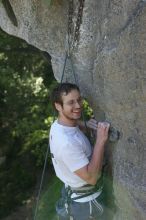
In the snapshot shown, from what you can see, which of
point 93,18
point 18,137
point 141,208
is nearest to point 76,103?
point 93,18

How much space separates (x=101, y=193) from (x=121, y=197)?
0.63 ft

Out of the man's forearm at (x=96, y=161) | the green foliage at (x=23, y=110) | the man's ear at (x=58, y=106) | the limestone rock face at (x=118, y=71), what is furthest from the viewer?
the green foliage at (x=23, y=110)

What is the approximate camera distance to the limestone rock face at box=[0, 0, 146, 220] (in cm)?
338

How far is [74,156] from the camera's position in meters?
3.62

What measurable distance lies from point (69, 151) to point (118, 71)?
2.03ft

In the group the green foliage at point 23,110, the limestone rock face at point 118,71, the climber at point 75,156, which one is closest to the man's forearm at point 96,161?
the climber at point 75,156

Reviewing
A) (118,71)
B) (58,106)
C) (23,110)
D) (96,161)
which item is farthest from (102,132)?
(23,110)

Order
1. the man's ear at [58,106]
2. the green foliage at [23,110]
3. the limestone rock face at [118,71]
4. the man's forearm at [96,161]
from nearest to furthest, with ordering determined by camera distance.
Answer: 1. the limestone rock face at [118,71]
2. the man's forearm at [96,161]
3. the man's ear at [58,106]
4. the green foliage at [23,110]

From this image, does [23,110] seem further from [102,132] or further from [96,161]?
[96,161]

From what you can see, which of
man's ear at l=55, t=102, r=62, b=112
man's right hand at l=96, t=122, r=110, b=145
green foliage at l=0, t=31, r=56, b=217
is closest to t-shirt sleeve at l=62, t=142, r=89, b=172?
man's right hand at l=96, t=122, r=110, b=145

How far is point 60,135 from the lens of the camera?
370cm

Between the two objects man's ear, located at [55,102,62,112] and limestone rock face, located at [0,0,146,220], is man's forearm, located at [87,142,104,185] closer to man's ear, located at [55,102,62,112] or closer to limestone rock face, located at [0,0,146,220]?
limestone rock face, located at [0,0,146,220]

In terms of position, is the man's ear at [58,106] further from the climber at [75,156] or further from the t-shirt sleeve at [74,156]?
the t-shirt sleeve at [74,156]

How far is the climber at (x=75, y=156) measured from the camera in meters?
3.62
